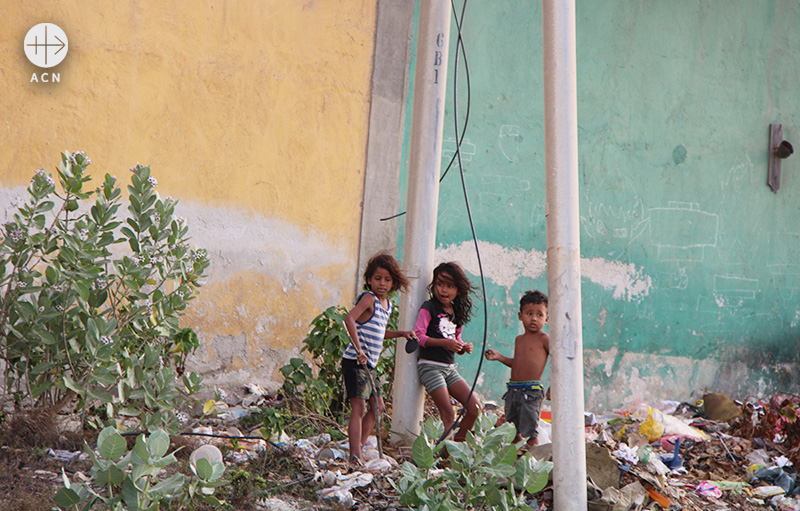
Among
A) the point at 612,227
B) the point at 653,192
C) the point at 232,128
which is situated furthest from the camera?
the point at 653,192

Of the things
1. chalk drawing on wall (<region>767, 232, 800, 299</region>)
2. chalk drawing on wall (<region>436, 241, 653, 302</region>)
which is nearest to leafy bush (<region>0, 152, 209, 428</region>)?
chalk drawing on wall (<region>436, 241, 653, 302</region>)

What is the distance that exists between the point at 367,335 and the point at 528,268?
97.0 inches

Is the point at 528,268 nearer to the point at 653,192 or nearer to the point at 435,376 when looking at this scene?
the point at 653,192

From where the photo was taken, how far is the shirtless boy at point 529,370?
4.17 meters

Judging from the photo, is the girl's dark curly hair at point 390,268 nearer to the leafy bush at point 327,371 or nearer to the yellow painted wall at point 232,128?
the leafy bush at point 327,371

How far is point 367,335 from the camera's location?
4164 mm

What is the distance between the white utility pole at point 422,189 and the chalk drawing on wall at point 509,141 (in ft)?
6.07

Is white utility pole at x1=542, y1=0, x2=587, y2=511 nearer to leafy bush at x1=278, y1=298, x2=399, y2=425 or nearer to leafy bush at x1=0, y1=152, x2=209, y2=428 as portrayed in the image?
leafy bush at x1=278, y1=298, x2=399, y2=425

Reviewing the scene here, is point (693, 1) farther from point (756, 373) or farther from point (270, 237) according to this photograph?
point (270, 237)

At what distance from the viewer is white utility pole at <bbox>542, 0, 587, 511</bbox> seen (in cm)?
327

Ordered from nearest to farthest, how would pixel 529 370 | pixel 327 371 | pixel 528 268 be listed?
pixel 529 370 < pixel 327 371 < pixel 528 268

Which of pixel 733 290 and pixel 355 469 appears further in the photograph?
pixel 733 290

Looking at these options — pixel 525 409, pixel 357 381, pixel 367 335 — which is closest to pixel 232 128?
pixel 367 335

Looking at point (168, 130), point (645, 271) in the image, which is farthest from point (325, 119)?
point (645, 271)
